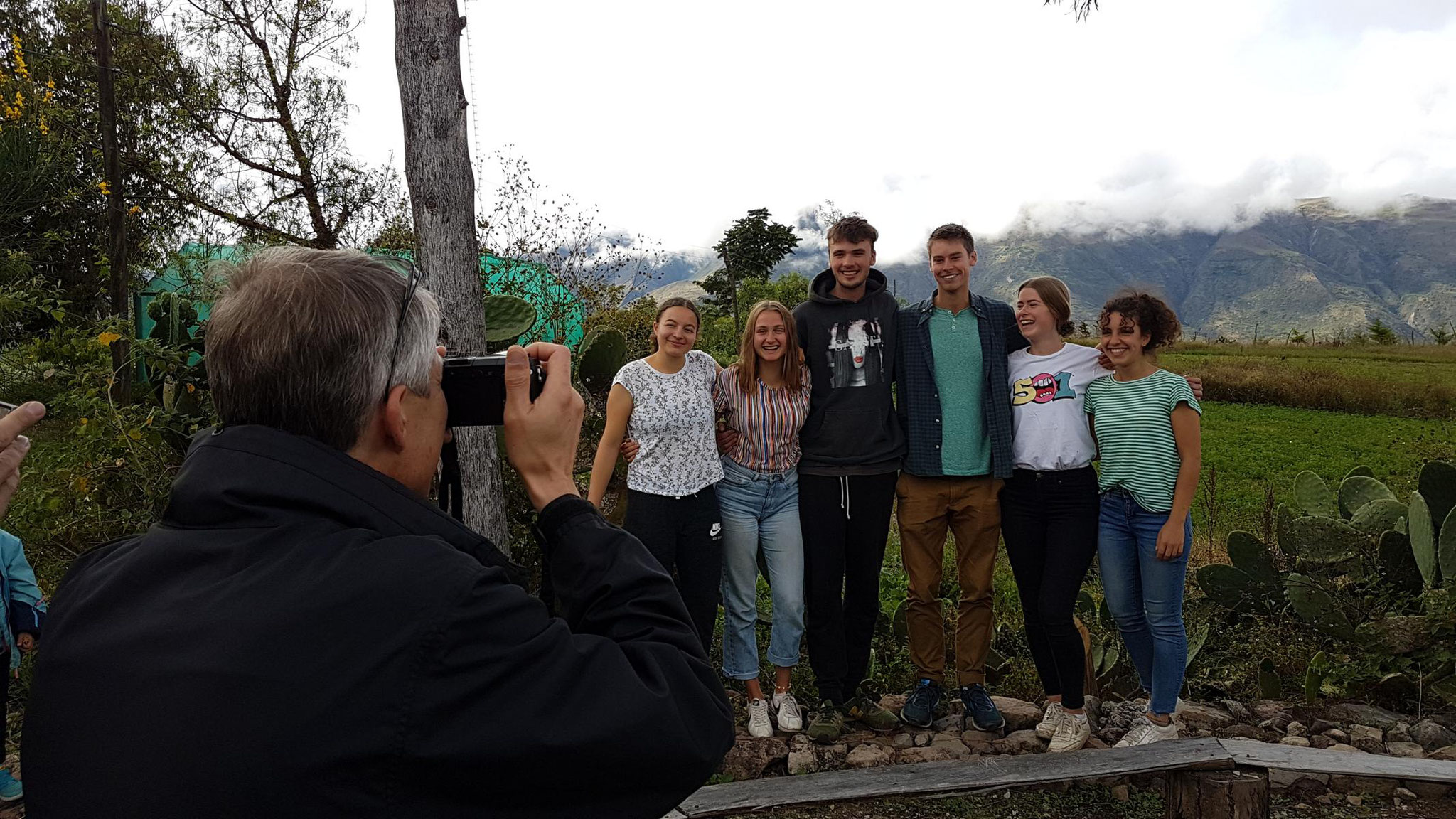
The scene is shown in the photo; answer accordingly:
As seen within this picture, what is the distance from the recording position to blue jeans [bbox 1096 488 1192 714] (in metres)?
3.56

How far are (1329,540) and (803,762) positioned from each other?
10.5 feet

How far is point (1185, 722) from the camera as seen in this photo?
13.5ft

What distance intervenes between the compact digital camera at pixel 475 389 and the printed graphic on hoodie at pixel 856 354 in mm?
2833

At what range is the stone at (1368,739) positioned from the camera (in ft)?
12.9

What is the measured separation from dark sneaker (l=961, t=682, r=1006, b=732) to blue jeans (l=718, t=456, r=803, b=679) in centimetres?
78

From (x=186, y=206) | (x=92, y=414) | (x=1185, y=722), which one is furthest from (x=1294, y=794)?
(x=186, y=206)

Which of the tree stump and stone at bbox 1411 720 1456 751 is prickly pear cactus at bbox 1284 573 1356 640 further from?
the tree stump

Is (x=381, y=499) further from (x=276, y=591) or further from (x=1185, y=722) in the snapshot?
(x=1185, y=722)

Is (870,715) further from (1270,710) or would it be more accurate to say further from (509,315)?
(509,315)

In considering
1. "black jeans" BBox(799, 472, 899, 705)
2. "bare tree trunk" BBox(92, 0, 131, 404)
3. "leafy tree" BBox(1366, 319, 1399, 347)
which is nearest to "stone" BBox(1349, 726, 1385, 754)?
"black jeans" BBox(799, 472, 899, 705)

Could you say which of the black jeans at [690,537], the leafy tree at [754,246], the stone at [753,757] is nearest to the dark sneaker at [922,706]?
the stone at [753,757]

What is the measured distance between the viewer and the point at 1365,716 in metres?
4.21

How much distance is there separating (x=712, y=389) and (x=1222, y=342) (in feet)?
144

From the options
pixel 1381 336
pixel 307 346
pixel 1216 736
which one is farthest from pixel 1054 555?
pixel 1381 336
